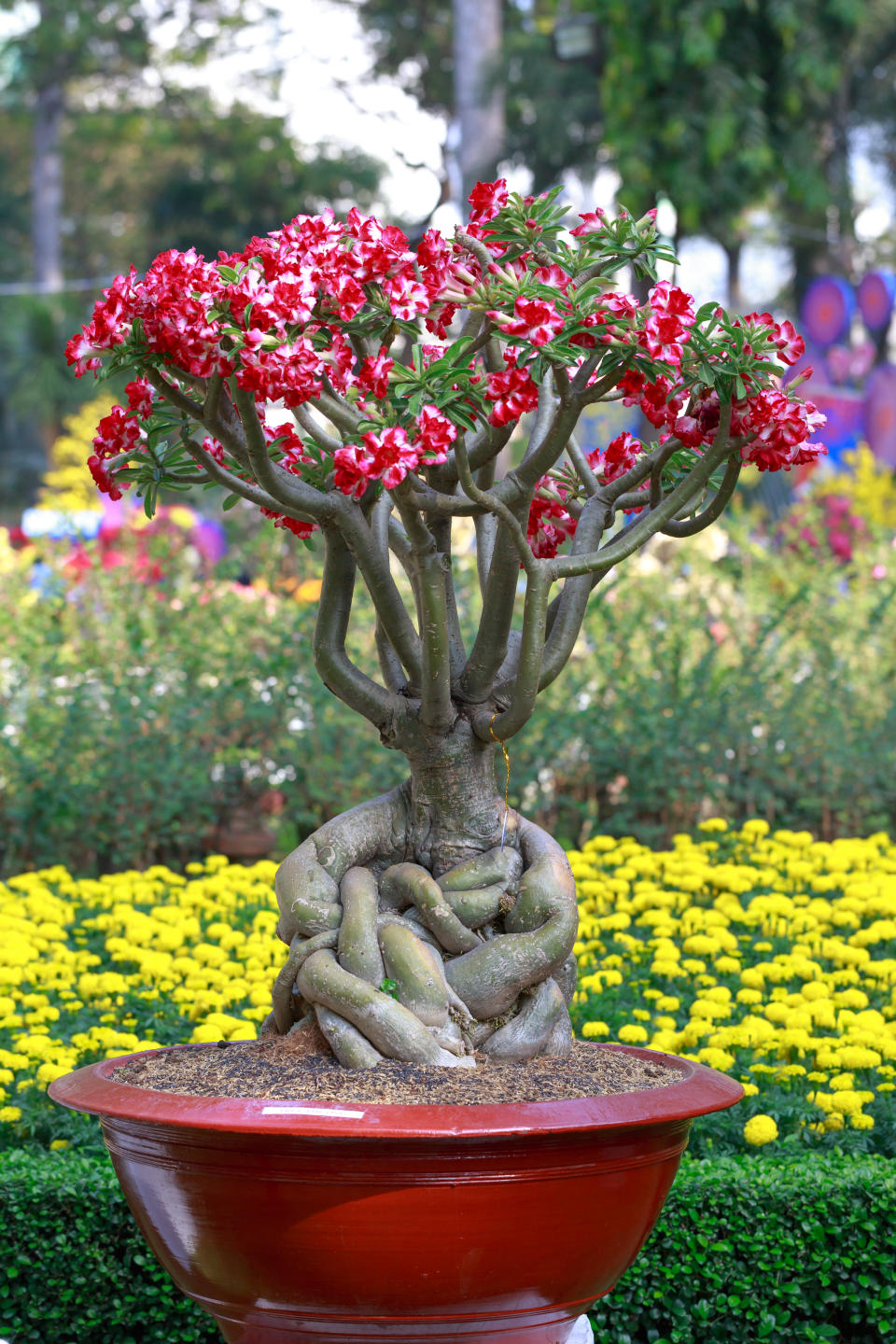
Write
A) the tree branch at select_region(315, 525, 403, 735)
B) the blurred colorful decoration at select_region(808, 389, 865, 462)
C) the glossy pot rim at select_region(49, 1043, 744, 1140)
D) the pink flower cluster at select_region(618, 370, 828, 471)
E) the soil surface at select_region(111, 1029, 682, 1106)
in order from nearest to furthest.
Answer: the glossy pot rim at select_region(49, 1043, 744, 1140)
the soil surface at select_region(111, 1029, 682, 1106)
the pink flower cluster at select_region(618, 370, 828, 471)
the tree branch at select_region(315, 525, 403, 735)
the blurred colorful decoration at select_region(808, 389, 865, 462)

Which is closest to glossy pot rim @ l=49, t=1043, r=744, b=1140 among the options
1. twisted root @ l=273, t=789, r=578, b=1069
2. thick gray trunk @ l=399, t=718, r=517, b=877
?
twisted root @ l=273, t=789, r=578, b=1069

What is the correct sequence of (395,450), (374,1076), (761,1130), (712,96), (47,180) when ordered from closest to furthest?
1. (395,450)
2. (374,1076)
3. (761,1130)
4. (712,96)
5. (47,180)

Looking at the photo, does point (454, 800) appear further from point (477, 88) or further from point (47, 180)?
point (47, 180)

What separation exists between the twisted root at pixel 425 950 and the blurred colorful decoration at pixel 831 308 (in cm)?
1585

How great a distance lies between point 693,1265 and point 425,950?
1.03 m

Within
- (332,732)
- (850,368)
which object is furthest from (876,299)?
(332,732)

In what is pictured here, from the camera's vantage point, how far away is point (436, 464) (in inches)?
92.8

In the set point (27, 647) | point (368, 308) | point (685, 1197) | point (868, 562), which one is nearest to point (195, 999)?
point (685, 1197)

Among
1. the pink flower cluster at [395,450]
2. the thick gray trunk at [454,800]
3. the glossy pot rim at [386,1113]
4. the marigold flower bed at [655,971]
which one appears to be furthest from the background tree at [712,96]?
the glossy pot rim at [386,1113]

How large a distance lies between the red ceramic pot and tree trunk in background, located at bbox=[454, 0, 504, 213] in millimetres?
13113

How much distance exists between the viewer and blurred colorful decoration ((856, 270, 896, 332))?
669 inches

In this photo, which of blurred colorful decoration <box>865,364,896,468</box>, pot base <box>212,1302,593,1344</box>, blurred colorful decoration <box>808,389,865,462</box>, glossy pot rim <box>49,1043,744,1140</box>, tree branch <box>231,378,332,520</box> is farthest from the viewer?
blurred colorful decoration <box>808,389,865,462</box>

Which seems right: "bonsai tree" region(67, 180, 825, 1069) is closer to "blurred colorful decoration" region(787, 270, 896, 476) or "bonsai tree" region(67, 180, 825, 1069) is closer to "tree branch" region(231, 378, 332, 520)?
"tree branch" region(231, 378, 332, 520)

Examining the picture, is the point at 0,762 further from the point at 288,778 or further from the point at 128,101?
the point at 128,101
